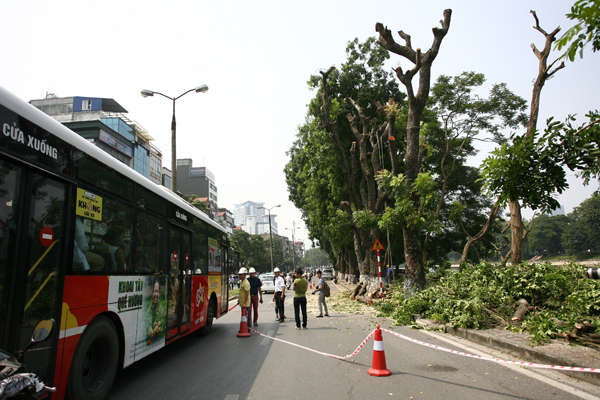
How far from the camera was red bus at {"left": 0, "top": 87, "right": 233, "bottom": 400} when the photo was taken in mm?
3453

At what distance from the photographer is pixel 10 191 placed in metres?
3.42

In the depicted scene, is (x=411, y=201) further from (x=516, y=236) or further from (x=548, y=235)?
(x=548, y=235)

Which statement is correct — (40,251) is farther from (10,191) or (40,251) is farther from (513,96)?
(513,96)

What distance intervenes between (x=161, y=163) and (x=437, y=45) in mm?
59682

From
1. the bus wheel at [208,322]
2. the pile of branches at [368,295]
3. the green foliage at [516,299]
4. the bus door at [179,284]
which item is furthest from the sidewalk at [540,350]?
the pile of branches at [368,295]

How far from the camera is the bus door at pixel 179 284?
7371mm

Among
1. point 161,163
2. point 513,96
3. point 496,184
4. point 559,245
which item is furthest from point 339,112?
point 559,245

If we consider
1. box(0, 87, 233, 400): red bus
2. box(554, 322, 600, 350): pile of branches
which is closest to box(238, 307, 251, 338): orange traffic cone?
box(0, 87, 233, 400): red bus

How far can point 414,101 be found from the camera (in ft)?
45.8

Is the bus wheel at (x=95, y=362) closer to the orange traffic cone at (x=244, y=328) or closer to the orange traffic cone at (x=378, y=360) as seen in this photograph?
the orange traffic cone at (x=378, y=360)

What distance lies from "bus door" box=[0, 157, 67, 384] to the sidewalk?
248 inches

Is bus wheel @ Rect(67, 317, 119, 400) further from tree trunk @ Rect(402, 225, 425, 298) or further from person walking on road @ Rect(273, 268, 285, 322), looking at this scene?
tree trunk @ Rect(402, 225, 425, 298)

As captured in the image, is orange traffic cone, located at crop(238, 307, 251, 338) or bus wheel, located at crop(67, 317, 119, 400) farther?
orange traffic cone, located at crop(238, 307, 251, 338)

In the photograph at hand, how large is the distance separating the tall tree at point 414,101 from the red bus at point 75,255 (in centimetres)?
952
